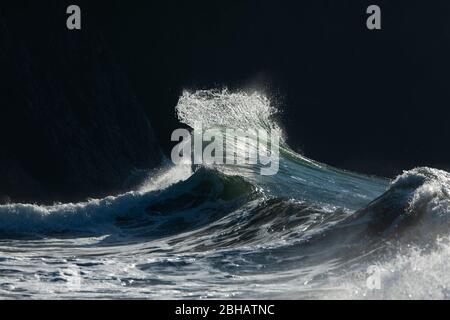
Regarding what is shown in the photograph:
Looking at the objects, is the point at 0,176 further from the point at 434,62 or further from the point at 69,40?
the point at 434,62

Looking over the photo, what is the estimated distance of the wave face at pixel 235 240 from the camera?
36.3 ft

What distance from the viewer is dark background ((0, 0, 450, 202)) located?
2522 cm

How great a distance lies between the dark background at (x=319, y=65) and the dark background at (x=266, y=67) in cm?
6

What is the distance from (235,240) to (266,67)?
2389 cm

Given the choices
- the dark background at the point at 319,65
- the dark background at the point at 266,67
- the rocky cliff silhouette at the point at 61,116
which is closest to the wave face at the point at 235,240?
the rocky cliff silhouette at the point at 61,116

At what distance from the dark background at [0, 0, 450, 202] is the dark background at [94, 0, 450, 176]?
0.19 ft

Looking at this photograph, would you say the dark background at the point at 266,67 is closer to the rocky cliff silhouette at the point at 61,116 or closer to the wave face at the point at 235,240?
the rocky cliff silhouette at the point at 61,116

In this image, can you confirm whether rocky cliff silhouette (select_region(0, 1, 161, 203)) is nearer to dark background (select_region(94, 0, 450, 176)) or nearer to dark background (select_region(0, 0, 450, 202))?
dark background (select_region(0, 0, 450, 202))

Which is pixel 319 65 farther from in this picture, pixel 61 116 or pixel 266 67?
pixel 61 116

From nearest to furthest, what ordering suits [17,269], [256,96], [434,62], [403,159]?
[17,269] → [256,96] → [403,159] → [434,62]

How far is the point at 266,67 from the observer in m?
38.9
